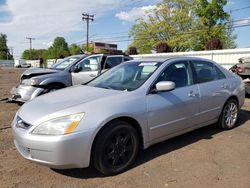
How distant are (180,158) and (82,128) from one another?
1732 millimetres

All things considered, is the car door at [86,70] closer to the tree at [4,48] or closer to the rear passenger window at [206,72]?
the rear passenger window at [206,72]

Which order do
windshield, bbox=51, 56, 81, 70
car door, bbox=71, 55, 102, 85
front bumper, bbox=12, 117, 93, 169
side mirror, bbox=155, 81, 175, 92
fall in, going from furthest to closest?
windshield, bbox=51, 56, 81, 70, car door, bbox=71, 55, 102, 85, side mirror, bbox=155, 81, 175, 92, front bumper, bbox=12, 117, 93, 169

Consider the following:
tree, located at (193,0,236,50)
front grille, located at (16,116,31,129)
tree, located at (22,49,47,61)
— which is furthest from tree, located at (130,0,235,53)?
tree, located at (22,49,47,61)

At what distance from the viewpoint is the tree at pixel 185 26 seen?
1480 inches

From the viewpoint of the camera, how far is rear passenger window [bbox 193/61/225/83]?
5.12 meters

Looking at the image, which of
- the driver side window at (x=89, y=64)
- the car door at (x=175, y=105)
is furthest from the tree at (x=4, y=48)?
the car door at (x=175, y=105)

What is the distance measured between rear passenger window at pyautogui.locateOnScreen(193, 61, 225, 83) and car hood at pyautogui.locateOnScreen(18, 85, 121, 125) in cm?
183

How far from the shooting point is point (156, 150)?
4.56 meters

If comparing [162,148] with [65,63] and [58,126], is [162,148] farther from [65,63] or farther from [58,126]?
[65,63]

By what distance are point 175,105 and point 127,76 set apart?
0.94 metres

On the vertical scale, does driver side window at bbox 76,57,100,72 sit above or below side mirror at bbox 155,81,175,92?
above

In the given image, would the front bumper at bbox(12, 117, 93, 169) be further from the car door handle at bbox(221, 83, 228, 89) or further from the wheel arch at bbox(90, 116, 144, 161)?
the car door handle at bbox(221, 83, 228, 89)

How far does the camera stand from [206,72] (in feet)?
17.5

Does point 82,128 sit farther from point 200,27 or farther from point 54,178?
point 200,27
